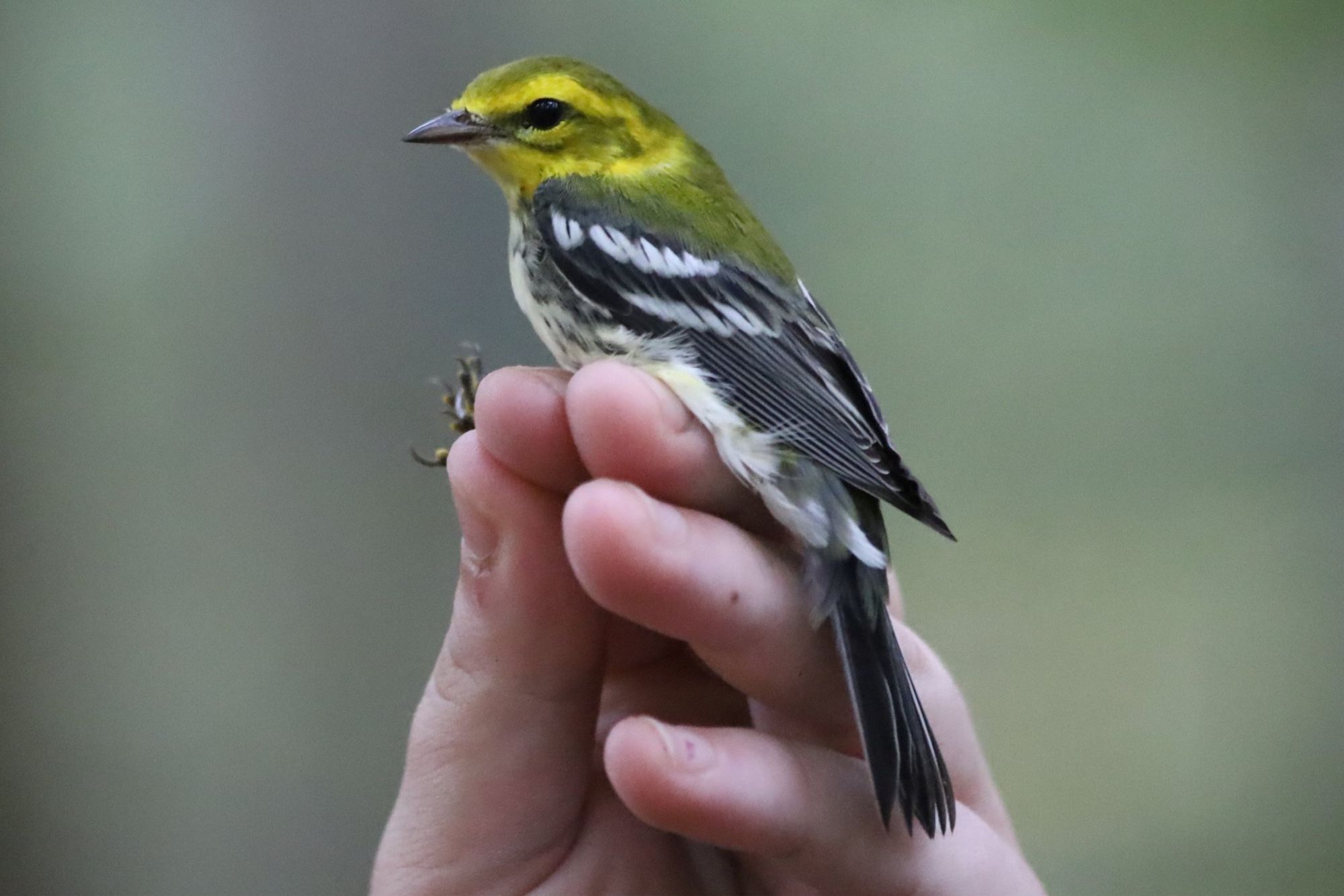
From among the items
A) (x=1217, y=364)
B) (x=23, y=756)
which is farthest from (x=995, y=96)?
(x=23, y=756)

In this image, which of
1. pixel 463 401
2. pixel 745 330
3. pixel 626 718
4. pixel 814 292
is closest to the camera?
pixel 626 718

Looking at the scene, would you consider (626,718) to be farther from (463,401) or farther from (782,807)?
(463,401)

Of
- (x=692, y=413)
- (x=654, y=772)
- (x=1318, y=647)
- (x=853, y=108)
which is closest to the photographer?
(x=654, y=772)

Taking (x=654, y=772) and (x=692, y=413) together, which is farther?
(x=692, y=413)

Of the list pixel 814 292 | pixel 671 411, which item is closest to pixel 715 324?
pixel 671 411

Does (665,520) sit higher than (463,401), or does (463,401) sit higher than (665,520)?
(463,401)

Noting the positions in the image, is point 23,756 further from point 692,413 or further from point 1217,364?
point 1217,364
